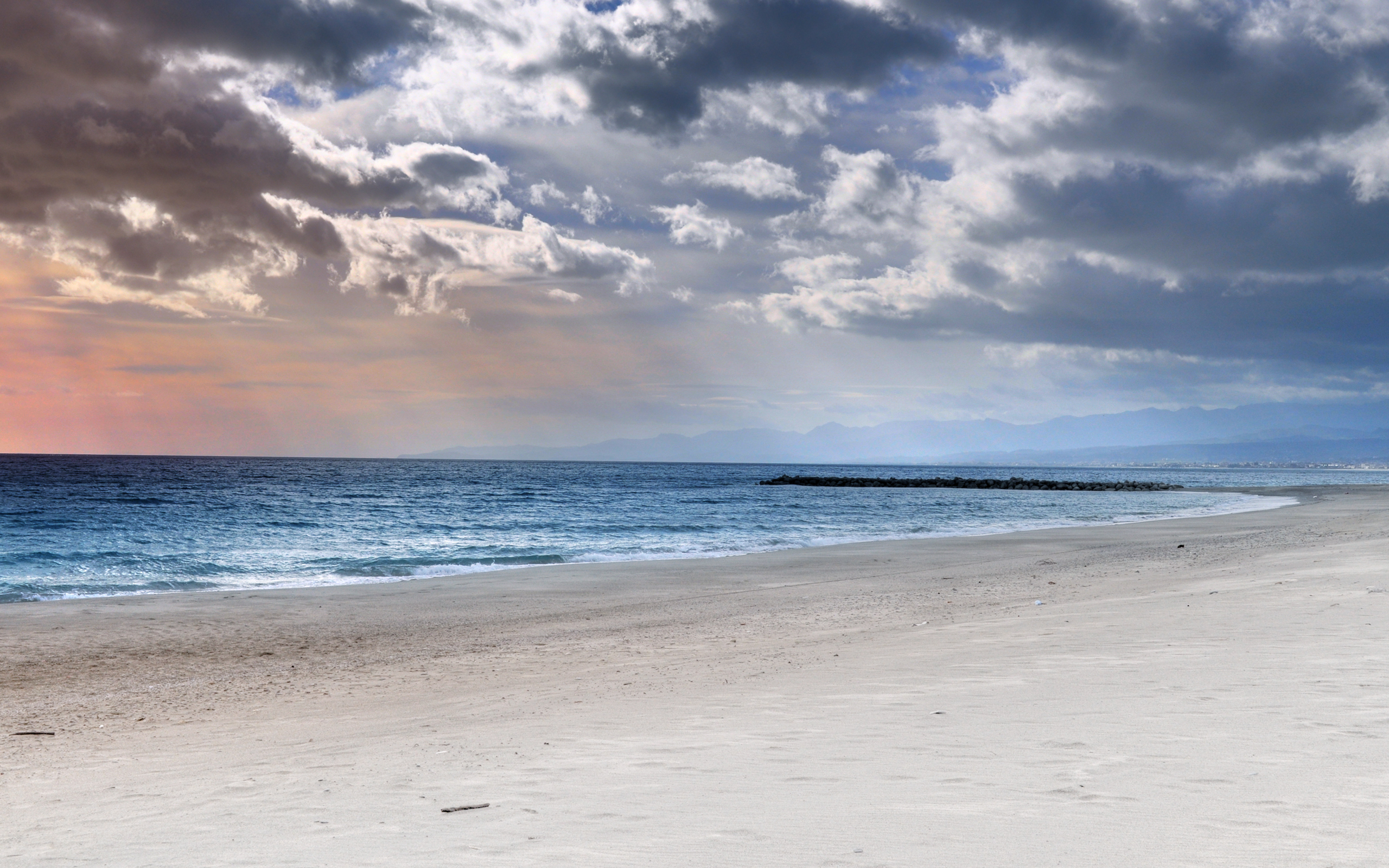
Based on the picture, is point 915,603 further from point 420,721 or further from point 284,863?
point 284,863

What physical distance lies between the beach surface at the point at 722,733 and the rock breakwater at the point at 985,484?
98.8 m

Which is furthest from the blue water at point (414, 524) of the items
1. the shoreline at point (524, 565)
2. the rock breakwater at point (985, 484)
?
the rock breakwater at point (985, 484)

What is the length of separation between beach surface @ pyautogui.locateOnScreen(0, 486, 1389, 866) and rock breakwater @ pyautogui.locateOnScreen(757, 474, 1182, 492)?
98.8m

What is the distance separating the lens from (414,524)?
1731 inches

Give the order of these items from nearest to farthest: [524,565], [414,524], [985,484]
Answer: [524,565] → [414,524] → [985,484]

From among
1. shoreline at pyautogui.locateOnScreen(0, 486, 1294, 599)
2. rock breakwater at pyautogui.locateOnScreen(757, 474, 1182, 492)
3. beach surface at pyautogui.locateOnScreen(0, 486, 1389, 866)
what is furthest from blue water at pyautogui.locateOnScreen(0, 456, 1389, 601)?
rock breakwater at pyautogui.locateOnScreen(757, 474, 1182, 492)

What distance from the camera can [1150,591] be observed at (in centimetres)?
1656

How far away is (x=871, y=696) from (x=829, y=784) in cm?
289

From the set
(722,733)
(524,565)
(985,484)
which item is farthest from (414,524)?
(985,484)

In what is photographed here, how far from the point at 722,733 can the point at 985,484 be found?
116330 mm

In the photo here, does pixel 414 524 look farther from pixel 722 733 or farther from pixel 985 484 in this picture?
pixel 985 484

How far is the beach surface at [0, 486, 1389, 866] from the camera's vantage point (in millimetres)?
5102

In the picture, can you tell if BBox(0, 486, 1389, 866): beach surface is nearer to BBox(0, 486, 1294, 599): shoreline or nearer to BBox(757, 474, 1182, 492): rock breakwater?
BBox(0, 486, 1294, 599): shoreline

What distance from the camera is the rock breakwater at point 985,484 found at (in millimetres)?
109812
